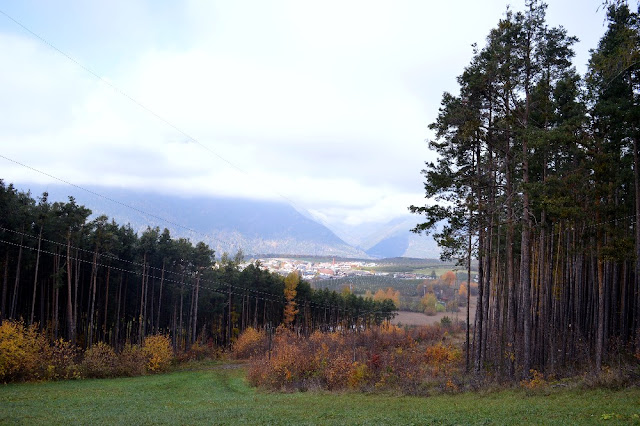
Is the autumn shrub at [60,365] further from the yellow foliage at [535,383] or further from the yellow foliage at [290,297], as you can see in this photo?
the yellow foliage at [290,297]

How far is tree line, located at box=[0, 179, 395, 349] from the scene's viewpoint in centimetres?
3647

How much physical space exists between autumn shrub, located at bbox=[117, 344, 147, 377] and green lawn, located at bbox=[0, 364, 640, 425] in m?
11.0

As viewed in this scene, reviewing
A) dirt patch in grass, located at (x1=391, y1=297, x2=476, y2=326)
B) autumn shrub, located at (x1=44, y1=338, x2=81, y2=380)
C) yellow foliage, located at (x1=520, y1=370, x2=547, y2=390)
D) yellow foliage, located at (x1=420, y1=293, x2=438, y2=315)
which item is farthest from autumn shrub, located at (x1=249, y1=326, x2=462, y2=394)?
yellow foliage, located at (x1=420, y1=293, x2=438, y2=315)

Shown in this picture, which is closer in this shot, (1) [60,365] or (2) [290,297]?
(1) [60,365]

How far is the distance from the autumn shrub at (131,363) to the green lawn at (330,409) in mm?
11013

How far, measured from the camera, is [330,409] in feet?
55.3

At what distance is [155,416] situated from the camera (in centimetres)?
1575

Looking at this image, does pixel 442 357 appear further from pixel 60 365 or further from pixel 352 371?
pixel 60 365

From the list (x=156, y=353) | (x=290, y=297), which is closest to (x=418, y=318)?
(x=290, y=297)

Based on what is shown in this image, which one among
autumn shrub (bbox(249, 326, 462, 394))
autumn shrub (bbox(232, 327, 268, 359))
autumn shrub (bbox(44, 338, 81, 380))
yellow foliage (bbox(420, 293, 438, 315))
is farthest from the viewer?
yellow foliage (bbox(420, 293, 438, 315))

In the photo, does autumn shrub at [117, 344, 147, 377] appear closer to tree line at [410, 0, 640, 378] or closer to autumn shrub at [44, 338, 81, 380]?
autumn shrub at [44, 338, 81, 380]

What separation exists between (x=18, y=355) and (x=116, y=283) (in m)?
20.5

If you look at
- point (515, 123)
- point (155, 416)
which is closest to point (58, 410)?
point (155, 416)

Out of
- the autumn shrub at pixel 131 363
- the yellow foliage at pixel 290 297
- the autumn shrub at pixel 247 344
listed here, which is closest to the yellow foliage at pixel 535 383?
the autumn shrub at pixel 131 363
